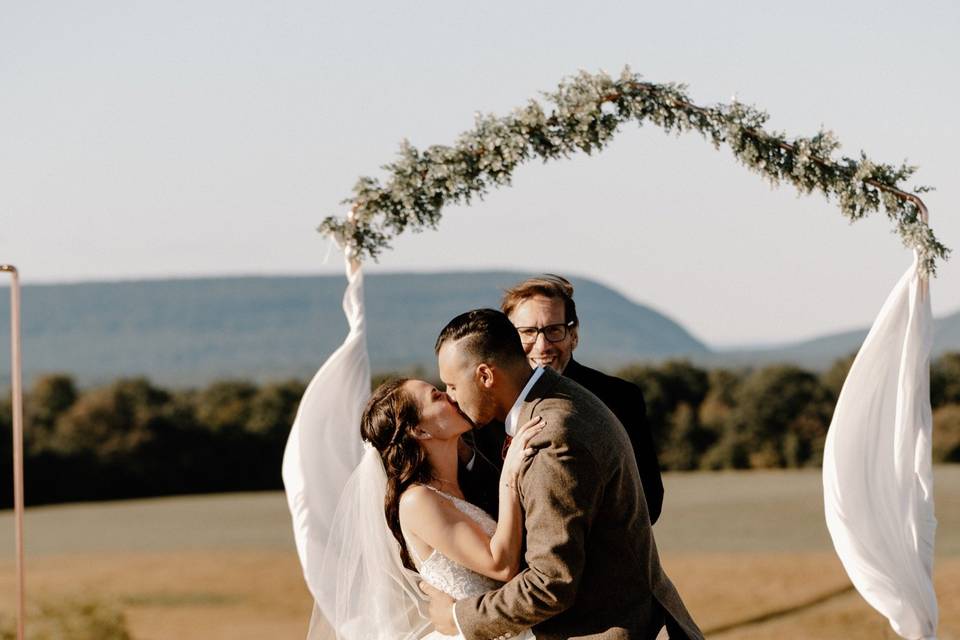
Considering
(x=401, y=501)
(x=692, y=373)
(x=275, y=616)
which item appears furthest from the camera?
(x=692, y=373)

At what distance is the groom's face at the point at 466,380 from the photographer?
368 cm

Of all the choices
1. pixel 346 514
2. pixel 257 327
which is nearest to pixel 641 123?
pixel 346 514

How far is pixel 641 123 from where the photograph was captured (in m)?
5.82

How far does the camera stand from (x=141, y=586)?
20.7m

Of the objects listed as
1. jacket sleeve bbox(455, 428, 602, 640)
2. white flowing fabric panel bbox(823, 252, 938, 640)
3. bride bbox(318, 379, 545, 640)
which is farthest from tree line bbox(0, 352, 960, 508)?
jacket sleeve bbox(455, 428, 602, 640)

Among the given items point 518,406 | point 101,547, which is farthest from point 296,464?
point 101,547

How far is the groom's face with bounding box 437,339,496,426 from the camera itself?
3680 mm

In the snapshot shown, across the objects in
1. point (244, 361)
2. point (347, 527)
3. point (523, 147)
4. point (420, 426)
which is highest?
point (523, 147)

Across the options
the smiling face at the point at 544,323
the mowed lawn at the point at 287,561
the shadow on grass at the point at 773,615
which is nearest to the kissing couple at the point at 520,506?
the smiling face at the point at 544,323

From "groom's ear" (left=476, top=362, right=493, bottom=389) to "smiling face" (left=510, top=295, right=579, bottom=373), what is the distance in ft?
4.99

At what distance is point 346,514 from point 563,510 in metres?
1.57

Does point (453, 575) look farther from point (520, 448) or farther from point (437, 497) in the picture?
point (520, 448)

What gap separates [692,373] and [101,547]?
1245cm

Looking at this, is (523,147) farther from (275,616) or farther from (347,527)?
(275,616)
